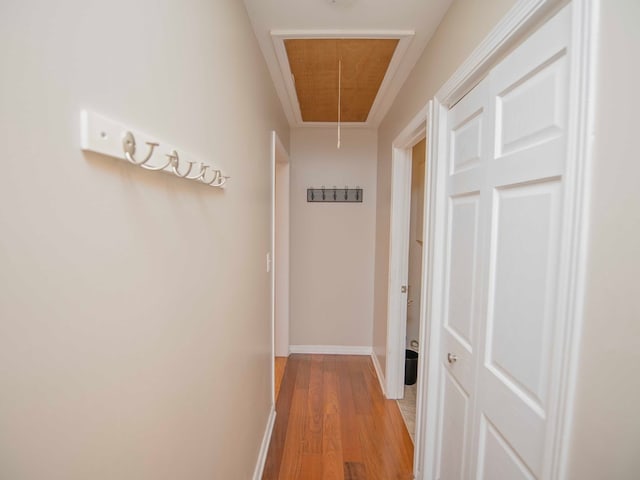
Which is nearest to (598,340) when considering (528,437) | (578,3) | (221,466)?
(528,437)

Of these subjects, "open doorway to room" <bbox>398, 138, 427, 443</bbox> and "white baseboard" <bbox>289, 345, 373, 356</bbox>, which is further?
"white baseboard" <bbox>289, 345, 373, 356</bbox>

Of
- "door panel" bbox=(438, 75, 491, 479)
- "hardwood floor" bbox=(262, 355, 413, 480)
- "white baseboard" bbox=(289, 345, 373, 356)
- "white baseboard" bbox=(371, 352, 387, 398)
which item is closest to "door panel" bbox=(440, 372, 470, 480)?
"door panel" bbox=(438, 75, 491, 479)

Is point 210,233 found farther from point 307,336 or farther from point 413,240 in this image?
point 307,336

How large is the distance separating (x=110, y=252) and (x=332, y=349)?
304 centimetres

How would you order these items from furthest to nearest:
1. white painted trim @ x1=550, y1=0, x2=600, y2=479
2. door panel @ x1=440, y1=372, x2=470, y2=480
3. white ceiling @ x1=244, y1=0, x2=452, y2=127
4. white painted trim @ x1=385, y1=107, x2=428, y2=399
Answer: white painted trim @ x1=385, y1=107, x2=428, y2=399, white ceiling @ x1=244, y1=0, x2=452, y2=127, door panel @ x1=440, y1=372, x2=470, y2=480, white painted trim @ x1=550, y1=0, x2=600, y2=479

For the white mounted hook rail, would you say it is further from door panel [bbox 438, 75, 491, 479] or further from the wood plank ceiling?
the wood plank ceiling

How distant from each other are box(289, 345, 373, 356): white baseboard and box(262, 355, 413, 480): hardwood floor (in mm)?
349

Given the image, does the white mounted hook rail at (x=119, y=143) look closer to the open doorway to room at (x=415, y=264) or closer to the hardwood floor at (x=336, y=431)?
the hardwood floor at (x=336, y=431)

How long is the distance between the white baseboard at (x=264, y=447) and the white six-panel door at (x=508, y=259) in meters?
1.02

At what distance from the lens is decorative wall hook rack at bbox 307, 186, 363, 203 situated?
3090 millimetres

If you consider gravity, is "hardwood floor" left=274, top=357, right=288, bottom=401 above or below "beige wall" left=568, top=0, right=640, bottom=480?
below

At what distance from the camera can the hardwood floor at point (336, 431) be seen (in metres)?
1.70

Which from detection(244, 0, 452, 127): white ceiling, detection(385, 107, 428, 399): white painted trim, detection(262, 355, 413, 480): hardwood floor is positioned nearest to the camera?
detection(244, 0, 452, 127): white ceiling

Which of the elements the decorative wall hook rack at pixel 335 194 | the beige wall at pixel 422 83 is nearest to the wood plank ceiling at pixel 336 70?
the beige wall at pixel 422 83
